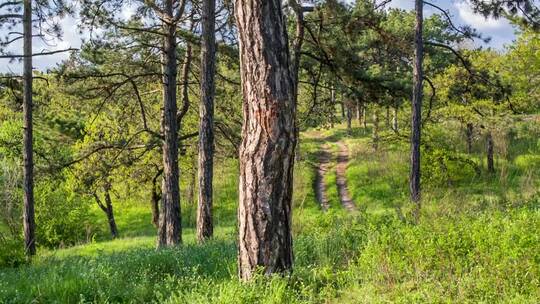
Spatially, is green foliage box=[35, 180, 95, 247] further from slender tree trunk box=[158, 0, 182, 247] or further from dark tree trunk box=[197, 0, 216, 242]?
dark tree trunk box=[197, 0, 216, 242]

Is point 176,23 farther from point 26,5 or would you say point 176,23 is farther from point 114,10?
point 26,5

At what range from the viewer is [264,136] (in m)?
4.73

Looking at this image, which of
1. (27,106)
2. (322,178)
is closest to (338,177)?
(322,178)

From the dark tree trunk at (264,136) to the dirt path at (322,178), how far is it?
19.9m

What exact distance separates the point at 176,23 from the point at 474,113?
19282 millimetres

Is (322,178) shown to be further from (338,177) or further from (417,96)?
(417,96)

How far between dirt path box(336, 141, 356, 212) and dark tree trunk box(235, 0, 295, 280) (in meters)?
21.3

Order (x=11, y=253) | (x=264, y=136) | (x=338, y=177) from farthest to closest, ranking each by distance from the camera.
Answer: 1. (x=338, y=177)
2. (x=11, y=253)
3. (x=264, y=136)

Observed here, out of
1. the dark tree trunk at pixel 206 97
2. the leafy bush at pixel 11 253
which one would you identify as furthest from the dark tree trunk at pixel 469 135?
the leafy bush at pixel 11 253

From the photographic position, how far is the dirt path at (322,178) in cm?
2962

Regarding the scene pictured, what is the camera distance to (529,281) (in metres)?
4.32

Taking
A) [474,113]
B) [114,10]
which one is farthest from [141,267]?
[474,113]

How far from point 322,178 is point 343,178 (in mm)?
→ 1805

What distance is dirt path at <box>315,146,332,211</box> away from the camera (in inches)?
1166
